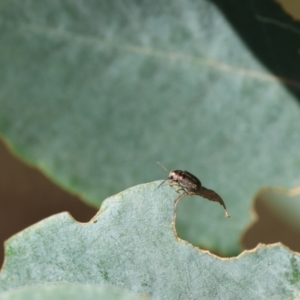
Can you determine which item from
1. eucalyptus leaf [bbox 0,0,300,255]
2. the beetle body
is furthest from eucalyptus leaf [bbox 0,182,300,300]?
eucalyptus leaf [bbox 0,0,300,255]

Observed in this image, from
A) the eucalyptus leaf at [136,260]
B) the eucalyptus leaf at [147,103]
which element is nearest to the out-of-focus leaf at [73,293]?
the eucalyptus leaf at [136,260]

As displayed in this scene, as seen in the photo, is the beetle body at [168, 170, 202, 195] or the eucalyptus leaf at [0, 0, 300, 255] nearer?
the beetle body at [168, 170, 202, 195]

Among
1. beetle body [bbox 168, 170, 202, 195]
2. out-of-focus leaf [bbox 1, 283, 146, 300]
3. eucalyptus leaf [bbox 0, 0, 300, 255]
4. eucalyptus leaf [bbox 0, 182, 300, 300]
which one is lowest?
out-of-focus leaf [bbox 1, 283, 146, 300]

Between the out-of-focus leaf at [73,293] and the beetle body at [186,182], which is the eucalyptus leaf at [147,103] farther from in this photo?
the out-of-focus leaf at [73,293]

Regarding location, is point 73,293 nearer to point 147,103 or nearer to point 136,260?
point 136,260

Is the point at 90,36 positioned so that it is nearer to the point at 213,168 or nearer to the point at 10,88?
the point at 10,88

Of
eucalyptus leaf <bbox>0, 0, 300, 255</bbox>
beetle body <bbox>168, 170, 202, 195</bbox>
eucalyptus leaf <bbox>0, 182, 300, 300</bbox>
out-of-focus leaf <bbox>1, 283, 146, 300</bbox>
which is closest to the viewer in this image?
out-of-focus leaf <bbox>1, 283, 146, 300</bbox>

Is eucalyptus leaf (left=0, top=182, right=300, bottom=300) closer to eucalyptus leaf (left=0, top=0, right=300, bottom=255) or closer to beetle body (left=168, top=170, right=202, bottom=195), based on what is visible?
beetle body (left=168, top=170, right=202, bottom=195)
